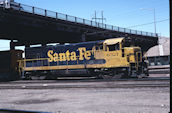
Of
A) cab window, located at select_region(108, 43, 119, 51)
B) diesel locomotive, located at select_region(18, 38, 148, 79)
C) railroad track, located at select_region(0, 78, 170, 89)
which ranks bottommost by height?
railroad track, located at select_region(0, 78, 170, 89)

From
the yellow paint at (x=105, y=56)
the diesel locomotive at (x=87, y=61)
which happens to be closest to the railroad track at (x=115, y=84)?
the diesel locomotive at (x=87, y=61)

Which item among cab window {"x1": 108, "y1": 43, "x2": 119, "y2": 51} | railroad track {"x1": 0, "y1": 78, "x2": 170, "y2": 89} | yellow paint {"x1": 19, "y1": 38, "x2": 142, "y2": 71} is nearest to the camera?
railroad track {"x1": 0, "y1": 78, "x2": 170, "y2": 89}

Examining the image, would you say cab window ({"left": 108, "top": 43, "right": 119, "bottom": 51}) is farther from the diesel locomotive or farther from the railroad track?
the railroad track

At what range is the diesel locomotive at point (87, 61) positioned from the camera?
18609 millimetres

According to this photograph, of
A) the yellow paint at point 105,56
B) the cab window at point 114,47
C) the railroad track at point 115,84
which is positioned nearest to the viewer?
the railroad track at point 115,84

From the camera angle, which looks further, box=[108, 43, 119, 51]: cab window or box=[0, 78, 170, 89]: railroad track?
box=[108, 43, 119, 51]: cab window

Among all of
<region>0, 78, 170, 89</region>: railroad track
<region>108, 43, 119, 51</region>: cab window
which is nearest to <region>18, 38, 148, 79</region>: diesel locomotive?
<region>108, 43, 119, 51</region>: cab window

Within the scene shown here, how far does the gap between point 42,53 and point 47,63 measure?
1295 millimetres

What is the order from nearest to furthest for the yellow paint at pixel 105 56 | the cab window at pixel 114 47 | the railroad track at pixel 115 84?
1. the railroad track at pixel 115 84
2. the yellow paint at pixel 105 56
3. the cab window at pixel 114 47

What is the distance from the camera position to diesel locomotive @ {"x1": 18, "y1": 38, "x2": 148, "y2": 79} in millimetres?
18609

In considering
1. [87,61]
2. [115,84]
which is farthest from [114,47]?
[115,84]

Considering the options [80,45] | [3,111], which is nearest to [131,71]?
[80,45]

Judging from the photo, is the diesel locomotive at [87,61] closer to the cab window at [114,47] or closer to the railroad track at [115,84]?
the cab window at [114,47]

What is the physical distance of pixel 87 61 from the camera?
20.1 meters
